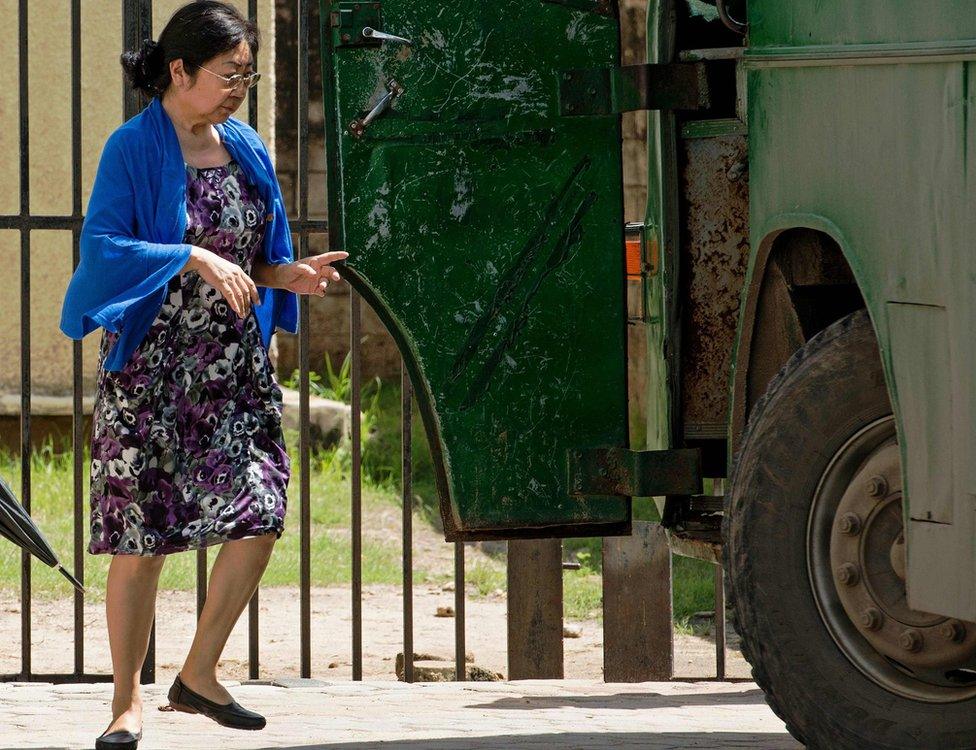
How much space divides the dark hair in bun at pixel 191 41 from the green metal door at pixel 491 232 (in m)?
0.27

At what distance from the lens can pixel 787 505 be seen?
316 centimetres

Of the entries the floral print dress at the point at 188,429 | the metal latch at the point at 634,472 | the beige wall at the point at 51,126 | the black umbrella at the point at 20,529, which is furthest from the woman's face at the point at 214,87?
the beige wall at the point at 51,126

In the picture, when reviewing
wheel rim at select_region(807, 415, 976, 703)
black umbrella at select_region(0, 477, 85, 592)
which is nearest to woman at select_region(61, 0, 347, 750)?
black umbrella at select_region(0, 477, 85, 592)

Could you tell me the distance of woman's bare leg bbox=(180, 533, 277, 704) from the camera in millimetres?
4027

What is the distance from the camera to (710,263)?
3.90 metres

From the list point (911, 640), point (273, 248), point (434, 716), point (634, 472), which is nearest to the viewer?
point (911, 640)

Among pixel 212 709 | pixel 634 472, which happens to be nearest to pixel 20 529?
pixel 212 709

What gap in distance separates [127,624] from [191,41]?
1311 mm

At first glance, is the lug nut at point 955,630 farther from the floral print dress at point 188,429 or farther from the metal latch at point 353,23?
the metal latch at point 353,23

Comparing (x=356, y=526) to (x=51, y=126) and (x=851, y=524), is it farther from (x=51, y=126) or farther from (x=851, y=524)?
(x=51, y=126)

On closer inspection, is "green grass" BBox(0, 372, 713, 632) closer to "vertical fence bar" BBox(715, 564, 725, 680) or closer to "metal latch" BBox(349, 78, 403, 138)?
"vertical fence bar" BBox(715, 564, 725, 680)

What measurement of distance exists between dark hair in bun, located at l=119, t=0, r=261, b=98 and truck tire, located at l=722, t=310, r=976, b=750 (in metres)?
1.52

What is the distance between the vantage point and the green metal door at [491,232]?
385cm

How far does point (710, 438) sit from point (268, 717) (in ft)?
4.74
